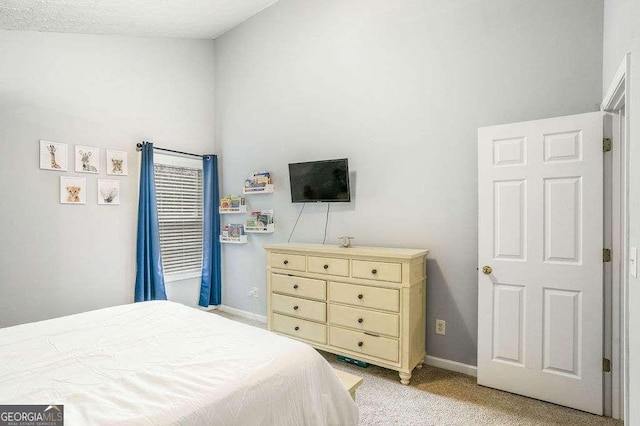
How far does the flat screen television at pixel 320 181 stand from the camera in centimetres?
326

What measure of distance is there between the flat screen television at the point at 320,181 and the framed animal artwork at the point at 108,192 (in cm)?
190

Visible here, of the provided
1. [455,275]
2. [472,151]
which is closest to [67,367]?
[455,275]

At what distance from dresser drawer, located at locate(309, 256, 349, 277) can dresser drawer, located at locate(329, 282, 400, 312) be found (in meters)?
0.11

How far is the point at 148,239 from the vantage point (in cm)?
376

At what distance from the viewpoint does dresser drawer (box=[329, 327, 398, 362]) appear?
266 centimetres

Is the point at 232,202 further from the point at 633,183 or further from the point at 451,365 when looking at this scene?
the point at 633,183

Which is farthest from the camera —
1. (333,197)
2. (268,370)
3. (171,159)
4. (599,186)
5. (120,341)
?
(171,159)

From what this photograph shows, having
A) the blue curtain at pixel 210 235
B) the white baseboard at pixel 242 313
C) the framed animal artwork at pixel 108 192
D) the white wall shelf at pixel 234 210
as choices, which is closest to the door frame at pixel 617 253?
the white baseboard at pixel 242 313

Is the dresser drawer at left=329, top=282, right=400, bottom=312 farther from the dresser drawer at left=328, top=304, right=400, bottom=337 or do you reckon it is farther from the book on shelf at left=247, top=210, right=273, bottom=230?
the book on shelf at left=247, top=210, right=273, bottom=230

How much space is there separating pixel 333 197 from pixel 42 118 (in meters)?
2.83

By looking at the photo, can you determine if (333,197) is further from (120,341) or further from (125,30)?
(125,30)

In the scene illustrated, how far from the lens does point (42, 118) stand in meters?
3.13

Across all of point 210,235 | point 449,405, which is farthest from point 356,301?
point 210,235
